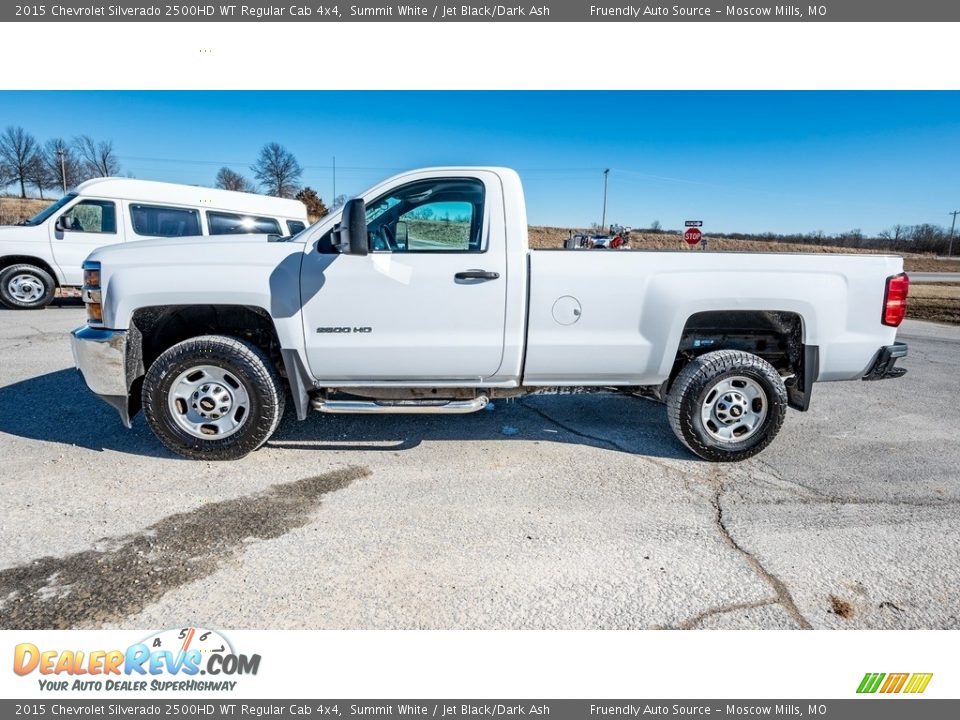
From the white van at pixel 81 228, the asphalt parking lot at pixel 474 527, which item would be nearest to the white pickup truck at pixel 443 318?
the asphalt parking lot at pixel 474 527

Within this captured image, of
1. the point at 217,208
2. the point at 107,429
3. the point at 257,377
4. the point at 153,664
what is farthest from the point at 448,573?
the point at 217,208

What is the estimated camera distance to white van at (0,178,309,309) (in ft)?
33.1

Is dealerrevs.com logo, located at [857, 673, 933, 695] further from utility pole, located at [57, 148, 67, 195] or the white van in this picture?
utility pole, located at [57, 148, 67, 195]

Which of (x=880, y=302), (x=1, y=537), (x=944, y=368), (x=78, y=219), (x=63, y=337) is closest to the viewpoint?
Answer: (x=1, y=537)

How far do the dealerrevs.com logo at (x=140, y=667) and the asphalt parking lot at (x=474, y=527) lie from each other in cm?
12

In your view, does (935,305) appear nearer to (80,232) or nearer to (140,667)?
(140,667)

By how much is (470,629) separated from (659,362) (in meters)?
2.41

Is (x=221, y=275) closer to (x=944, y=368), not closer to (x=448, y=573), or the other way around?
(x=448, y=573)

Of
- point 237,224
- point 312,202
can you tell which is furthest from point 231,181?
point 237,224

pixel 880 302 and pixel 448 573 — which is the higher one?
pixel 880 302

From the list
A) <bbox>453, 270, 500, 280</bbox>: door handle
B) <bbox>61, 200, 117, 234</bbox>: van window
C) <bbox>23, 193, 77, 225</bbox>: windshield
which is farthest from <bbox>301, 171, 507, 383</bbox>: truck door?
<bbox>23, 193, 77, 225</bbox>: windshield

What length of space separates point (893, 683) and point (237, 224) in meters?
12.2

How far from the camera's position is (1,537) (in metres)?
2.85

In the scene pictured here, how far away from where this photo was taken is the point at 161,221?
10633 millimetres
